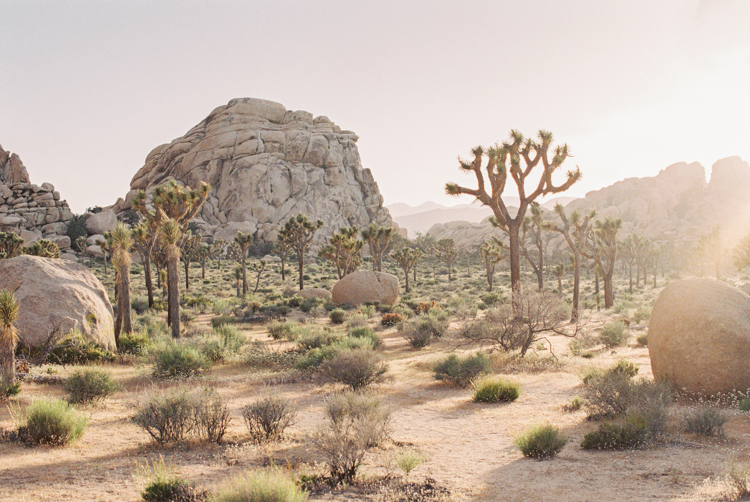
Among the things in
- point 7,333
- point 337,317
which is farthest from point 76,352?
point 337,317

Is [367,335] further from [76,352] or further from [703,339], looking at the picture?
[703,339]

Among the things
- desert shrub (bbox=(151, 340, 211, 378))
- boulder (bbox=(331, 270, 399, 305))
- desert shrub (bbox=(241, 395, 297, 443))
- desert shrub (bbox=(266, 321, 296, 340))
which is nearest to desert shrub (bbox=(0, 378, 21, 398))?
desert shrub (bbox=(151, 340, 211, 378))

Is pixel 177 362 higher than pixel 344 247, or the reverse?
pixel 344 247

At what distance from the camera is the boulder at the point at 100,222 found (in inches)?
2785

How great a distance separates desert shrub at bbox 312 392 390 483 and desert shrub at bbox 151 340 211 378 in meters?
5.88

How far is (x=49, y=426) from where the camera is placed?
6.07m

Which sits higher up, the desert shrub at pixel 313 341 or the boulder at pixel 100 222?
the boulder at pixel 100 222

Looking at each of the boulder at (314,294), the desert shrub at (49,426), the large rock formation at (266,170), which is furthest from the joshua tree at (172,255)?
the large rock formation at (266,170)

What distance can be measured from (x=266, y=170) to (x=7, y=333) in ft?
274

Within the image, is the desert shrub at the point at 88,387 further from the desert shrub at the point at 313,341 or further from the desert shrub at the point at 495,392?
the desert shrub at the point at 495,392

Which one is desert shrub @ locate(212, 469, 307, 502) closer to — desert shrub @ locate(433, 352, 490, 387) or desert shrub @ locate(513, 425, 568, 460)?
desert shrub @ locate(513, 425, 568, 460)

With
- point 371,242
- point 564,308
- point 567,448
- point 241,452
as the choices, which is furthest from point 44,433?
point 371,242

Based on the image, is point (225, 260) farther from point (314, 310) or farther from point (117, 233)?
point (117, 233)

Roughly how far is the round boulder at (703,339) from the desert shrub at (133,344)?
12.8 meters
